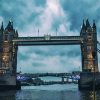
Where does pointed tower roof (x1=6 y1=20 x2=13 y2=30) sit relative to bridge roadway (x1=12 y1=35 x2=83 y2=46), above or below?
above

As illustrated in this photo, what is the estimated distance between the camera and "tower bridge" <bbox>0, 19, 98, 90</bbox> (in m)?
148

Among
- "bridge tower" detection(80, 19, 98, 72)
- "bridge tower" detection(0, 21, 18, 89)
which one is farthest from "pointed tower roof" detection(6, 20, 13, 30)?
"bridge tower" detection(80, 19, 98, 72)

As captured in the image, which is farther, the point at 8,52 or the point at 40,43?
the point at 8,52

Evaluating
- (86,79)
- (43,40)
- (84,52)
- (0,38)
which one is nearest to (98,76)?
(86,79)

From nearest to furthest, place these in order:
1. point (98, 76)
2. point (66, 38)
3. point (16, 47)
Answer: point (98, 76) < point (66, 38) < point (16, 47)

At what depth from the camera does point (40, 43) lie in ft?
499

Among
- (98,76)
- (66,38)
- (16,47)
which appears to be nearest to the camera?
(98,76)

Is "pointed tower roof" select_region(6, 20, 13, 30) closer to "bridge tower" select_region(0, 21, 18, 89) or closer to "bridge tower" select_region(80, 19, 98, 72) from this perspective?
"bridge tower" select_region(0, 21, 18, 89)

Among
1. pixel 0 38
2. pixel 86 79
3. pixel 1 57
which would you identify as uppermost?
pixel 0 38

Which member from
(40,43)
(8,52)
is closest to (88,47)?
(40,43)

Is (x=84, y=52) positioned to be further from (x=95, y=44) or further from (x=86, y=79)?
(x=86, y=79)

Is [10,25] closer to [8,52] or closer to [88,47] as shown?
[8,52]

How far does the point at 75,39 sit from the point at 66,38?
4195mm

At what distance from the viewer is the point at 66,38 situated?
148250 millimetres
